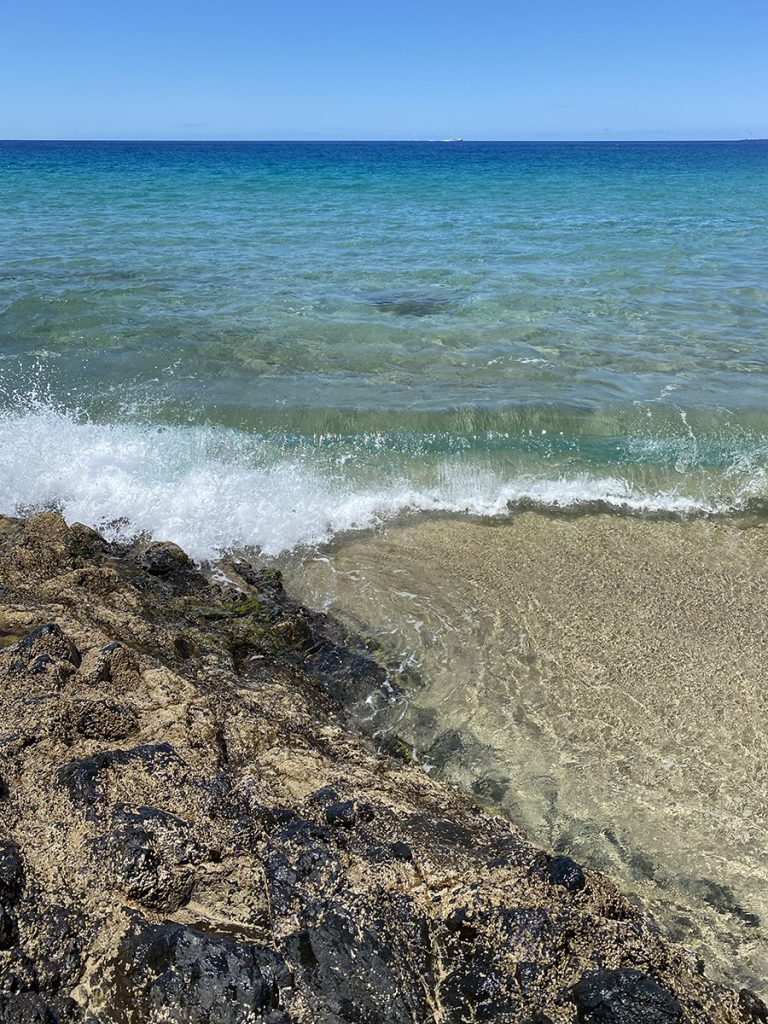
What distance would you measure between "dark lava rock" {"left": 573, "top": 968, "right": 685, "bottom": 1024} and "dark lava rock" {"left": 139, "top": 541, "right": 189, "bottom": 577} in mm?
4256

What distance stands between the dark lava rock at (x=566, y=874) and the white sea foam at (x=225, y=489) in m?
4.30

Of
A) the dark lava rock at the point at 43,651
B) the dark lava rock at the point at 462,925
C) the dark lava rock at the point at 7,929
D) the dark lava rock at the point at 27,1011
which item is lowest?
the dark lava rock at the point at 462,925

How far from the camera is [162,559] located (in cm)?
580

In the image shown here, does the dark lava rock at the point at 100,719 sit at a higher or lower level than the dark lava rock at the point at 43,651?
lower

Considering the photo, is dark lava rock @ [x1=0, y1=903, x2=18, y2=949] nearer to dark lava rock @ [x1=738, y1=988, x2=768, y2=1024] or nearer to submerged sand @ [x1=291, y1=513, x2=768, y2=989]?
dark lava rock @ [x1=738, y1=988, x2=768, y2=1024]

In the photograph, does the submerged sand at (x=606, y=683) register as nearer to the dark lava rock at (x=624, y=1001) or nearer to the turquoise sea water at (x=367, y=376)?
the turquoise sea water at (x=367, y=376)

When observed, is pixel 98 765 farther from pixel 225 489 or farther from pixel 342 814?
pixel 225 489

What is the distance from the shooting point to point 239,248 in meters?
19.0

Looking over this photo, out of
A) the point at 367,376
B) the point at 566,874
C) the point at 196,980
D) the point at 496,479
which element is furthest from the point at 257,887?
the point at 367,376

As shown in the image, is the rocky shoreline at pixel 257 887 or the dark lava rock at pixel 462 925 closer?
the rocky shoreline at pixel 257 887

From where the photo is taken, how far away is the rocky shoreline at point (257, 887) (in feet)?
7.39

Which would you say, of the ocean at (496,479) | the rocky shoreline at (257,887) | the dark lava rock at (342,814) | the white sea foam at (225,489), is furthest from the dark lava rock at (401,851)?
the white sea foam at (225,489)

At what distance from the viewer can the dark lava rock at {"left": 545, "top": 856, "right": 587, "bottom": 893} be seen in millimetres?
2639

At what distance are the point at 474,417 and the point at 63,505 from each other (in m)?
4.82
